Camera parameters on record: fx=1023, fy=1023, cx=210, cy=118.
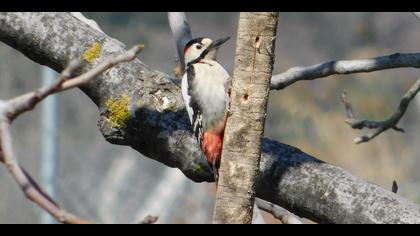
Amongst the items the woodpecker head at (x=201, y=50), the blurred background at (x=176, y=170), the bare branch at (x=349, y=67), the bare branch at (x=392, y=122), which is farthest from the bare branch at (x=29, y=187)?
the blurred background at (x=176, y=170)

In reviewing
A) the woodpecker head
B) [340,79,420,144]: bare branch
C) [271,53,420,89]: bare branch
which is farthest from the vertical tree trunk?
the woodpecker head

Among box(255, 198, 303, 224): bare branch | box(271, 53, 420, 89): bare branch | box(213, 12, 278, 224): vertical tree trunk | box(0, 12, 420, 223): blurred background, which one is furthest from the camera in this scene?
box(0, 12, 420, 223): blurred background

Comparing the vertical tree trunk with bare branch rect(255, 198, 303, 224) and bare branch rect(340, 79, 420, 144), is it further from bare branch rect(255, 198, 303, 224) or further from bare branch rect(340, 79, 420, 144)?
bare branch rect(340, 79, 420, 144)

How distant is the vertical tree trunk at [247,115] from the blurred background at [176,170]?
3.34m

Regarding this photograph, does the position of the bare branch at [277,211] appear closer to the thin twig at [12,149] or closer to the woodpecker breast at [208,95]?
the woodpecker breast at [208,95]

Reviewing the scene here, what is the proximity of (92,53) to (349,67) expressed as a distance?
3.29 ft

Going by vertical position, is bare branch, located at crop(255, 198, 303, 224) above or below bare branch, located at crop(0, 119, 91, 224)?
below

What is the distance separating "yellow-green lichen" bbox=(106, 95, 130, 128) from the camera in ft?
11.6

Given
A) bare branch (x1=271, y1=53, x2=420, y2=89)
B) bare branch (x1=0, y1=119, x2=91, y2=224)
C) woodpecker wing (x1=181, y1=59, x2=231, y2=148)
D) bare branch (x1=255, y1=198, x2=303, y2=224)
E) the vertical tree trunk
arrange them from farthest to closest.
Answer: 1. woodpecker wing (x1=181, y1=59, x2=231, y2=148)
2. bare branch (x1=271, y1=53, x2=420, y2=89)
3. bare branch (x1=255, y1=198, x2=303, y2=224)
4. the vertical tree trunk
5. bare branch (x1=0, y1=119, x2=91, y2=224)

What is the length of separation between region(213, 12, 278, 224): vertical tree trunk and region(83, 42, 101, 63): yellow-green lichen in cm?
79

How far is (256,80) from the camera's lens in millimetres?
2980

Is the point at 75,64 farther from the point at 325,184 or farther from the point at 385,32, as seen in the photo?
the point at 385,32

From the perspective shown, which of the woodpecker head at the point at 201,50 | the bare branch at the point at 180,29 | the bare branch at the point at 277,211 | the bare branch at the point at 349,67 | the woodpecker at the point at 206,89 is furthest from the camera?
the woodpecker head at the point at 201,50

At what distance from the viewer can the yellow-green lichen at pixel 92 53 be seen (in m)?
3.64
